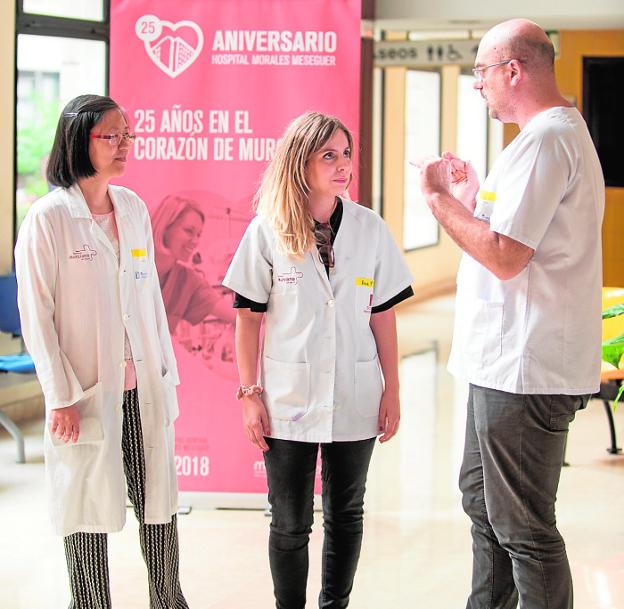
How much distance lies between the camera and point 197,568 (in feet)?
11.8

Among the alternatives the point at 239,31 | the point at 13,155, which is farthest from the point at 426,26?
the point at 13,155

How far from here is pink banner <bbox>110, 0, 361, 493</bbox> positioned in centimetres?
391

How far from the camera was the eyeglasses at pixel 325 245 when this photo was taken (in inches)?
103

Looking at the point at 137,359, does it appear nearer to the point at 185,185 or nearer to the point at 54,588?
the point at 54,588

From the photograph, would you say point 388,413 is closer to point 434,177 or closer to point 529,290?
point 529,290

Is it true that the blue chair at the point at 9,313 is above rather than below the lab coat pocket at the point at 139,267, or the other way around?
below

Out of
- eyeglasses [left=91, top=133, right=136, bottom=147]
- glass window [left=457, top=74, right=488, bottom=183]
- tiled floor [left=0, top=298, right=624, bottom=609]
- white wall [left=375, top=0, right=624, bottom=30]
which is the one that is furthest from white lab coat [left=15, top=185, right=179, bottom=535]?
glass window [left=457, top=74, right=488, bottom=183]

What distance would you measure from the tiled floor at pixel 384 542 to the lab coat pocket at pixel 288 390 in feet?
3.08

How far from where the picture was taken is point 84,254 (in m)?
2.61

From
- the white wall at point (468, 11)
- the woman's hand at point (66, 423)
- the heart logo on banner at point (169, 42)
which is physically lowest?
the woman's hand at point (66, 423)

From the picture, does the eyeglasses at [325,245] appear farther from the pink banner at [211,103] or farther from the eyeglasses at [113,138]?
the pink banner at [211,103]

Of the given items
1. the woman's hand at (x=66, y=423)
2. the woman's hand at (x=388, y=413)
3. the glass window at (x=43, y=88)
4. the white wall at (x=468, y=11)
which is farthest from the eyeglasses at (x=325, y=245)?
the glass window at (x=43, y=88)

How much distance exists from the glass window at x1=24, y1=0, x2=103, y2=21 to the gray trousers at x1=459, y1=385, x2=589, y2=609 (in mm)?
4075

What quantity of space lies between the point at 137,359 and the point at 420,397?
13.7 feet
